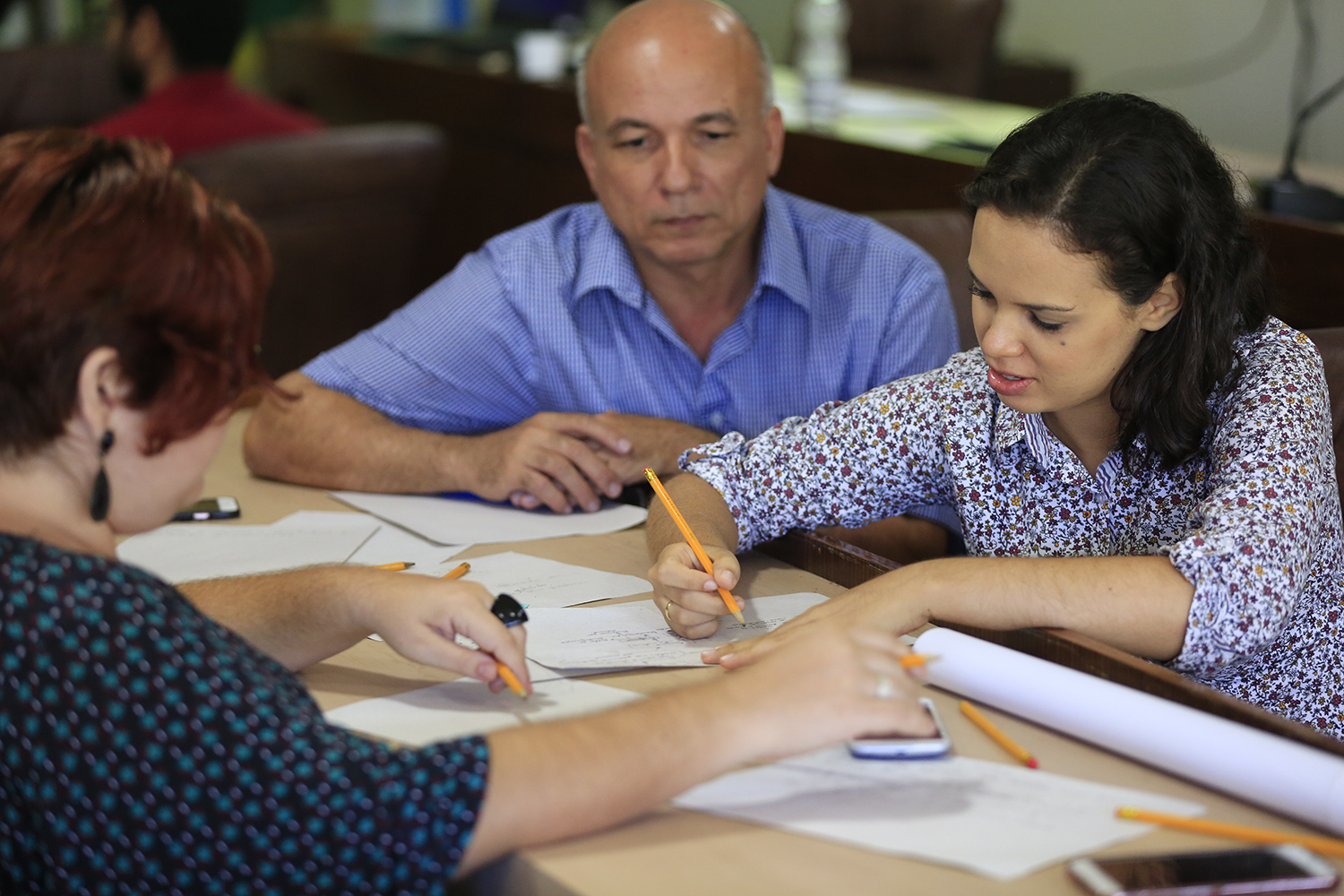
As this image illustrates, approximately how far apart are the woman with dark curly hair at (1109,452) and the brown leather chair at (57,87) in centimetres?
402

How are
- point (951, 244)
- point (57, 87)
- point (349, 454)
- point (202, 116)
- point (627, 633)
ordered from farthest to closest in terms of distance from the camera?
1. point (57, 87)
2. point (202, 116)
3. point (951, 244)
4. point (349, 454)
5. point (627, 633)

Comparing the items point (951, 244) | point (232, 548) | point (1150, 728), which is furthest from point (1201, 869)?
point (951, 244)

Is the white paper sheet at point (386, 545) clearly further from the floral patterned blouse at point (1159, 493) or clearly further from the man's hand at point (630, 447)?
the floral patterned blouse at point (1159, 493)

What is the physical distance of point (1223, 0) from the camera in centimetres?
395

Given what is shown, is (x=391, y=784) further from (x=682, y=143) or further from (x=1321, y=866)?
(x=682, y=143)

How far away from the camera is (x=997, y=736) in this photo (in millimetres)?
1007

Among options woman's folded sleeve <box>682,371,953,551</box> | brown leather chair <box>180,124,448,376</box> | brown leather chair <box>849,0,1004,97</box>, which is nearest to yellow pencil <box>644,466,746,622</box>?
woman's folded sleeve <box>682,371,953,551</box>

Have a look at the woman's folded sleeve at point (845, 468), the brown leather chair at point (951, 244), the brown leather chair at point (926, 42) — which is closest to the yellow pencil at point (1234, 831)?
the woman's folded sleeve at point (845, 468)

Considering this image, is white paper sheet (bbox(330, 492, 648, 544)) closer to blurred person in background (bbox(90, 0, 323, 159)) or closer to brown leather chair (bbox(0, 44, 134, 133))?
blurred person in background (bbox(90, 0, 323, 159))

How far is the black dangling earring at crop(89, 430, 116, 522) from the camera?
34.0 inches

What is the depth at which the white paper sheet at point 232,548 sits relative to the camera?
140cm

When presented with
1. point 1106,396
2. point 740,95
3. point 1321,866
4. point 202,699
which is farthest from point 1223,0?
point 202,699

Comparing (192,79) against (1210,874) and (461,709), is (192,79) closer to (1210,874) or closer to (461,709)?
(461,709)

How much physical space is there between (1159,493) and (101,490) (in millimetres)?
994
